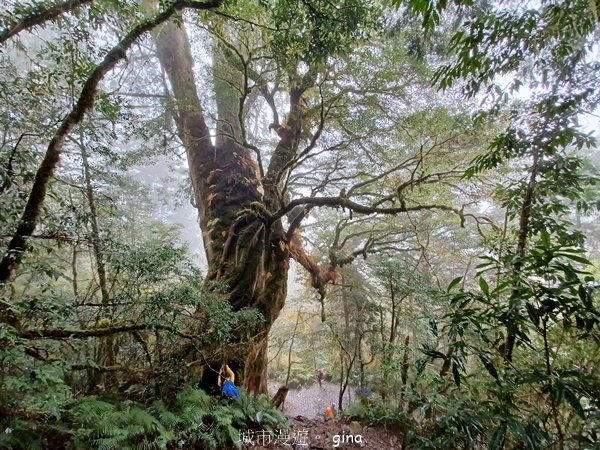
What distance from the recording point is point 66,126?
271cm

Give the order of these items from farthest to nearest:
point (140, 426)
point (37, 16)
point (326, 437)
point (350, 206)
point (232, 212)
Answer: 1. point (232, 212)
2. point (326, 437)
3. point (350, 206)
4. point (140, 426)
5. point (37, 16)

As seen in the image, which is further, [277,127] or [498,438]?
[277,127]

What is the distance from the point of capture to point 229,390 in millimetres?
4309

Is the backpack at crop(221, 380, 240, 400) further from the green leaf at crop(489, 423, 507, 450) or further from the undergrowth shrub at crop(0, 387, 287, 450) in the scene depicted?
the green leaf at crop(489, 423, 507, 450)

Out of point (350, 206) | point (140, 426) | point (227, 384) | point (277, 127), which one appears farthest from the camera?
point (277, 127)

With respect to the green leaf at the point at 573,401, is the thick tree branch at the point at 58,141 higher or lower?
higher

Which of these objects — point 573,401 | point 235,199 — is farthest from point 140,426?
point 235,199

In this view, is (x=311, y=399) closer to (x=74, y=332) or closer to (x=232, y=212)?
(x=232, y=212)

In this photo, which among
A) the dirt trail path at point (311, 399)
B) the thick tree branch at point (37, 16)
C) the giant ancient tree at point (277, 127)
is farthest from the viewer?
the dirt trail path at point (311, 399)

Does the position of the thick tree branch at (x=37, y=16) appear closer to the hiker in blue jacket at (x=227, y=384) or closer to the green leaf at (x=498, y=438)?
the hiker in blue jacket at (x=227, y=384)

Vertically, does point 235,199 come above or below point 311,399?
above

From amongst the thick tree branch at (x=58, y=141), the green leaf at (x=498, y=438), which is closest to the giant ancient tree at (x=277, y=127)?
the thick tree branch at (x=58, y=141)

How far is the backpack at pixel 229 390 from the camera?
4293 mm

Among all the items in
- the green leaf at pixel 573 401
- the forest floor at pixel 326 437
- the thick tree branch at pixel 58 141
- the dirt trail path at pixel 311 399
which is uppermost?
the thick tree branch at pixel 58 141
